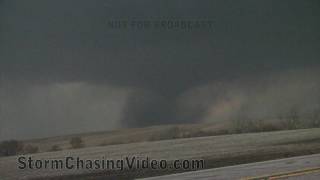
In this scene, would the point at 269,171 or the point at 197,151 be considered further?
the point at 269,171

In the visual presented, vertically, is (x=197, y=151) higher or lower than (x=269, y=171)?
higher

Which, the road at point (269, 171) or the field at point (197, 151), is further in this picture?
the road at point (269, 171)

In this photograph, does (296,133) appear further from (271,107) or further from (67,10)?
(67,10)

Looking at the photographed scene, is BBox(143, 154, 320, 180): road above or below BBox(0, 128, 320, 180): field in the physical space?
below

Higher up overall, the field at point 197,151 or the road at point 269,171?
the field at point 197,151

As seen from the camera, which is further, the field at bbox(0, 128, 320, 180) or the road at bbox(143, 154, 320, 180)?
the road at bbox(143, 154, 320, 180)

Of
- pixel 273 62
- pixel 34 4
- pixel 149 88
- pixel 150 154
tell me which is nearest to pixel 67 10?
pixel 34 4

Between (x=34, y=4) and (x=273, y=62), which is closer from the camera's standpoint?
(x=34, y=4)

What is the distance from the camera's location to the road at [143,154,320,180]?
588cm

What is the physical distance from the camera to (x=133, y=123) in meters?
5.80

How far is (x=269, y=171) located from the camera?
6.06m

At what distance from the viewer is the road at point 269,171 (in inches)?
232

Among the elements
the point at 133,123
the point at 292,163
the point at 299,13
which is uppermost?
the point at 299,13

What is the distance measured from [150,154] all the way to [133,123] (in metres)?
0.30
